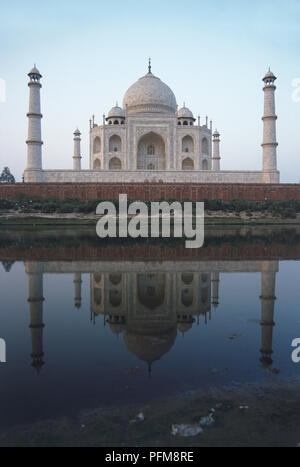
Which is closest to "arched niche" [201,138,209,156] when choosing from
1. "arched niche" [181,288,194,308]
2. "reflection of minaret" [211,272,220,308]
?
"reflection of minaret" [211,272,220,308]

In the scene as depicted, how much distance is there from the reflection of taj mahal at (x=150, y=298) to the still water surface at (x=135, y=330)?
0.02m

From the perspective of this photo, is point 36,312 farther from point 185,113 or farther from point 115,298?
point 185,113

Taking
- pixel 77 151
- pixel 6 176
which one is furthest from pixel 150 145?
pixel 6 176

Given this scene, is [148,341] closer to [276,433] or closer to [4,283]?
[276,433]

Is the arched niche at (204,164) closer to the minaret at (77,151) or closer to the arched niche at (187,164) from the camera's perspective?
the arched niche at (187,164)

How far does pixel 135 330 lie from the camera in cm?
413

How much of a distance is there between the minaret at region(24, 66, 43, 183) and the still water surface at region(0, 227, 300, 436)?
15.7 m

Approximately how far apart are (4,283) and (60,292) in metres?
1.19

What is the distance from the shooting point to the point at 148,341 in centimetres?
388

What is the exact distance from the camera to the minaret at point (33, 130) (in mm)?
22742

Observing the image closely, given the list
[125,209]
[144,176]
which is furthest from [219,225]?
[144,176]

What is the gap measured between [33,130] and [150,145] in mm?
8832

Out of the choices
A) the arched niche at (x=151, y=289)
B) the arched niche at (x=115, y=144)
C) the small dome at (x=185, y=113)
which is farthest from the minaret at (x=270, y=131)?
the arched niche at (x=151, y=289)
